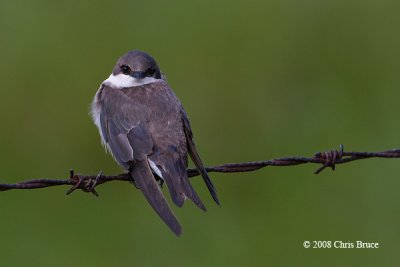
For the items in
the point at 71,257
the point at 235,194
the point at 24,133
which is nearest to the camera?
the point at 71,257

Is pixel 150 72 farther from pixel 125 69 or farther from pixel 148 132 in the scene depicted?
pixel 148 132

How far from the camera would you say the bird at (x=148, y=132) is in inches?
301

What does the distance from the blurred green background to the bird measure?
78.0 inches

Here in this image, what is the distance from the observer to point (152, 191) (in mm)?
7625

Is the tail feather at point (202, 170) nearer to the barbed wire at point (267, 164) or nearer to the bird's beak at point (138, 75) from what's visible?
the barbed wire at point (267, 164)

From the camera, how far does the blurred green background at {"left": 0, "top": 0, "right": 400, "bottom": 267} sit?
10359 millimetres

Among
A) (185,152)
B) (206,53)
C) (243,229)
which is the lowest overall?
(243,229)

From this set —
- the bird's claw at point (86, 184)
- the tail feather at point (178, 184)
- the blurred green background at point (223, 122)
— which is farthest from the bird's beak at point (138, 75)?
the blurred green background at point (223, 122)

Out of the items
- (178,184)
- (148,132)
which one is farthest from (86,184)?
(148,132)

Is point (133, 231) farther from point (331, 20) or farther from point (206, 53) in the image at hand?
point (331, 20)

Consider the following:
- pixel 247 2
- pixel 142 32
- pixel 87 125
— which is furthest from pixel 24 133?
pixel 247 2

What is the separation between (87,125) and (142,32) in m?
1.86

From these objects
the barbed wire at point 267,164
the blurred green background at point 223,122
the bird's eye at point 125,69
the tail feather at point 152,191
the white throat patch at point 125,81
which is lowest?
the blurred green background at point 223,122

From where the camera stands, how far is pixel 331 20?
547 inches
